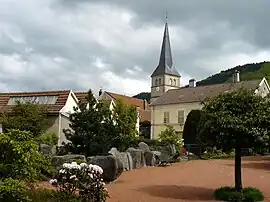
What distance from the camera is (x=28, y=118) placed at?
30.4 metres

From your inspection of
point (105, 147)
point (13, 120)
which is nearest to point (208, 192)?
point (105, 147)

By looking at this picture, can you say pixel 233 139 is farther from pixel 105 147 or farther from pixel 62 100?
pixel 62 100

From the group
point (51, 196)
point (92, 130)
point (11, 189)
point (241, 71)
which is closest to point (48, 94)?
point (92, 130)

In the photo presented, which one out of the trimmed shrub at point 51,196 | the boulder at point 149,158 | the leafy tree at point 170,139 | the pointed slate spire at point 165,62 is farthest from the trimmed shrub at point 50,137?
the pointed slate spire at point 165,62

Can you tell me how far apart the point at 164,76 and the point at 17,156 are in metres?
93.7

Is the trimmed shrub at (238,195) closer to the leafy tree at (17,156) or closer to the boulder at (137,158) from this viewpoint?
the leafy tree at (17,156)

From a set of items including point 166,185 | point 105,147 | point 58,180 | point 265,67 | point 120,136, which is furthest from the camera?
point 265,67

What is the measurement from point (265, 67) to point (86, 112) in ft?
210

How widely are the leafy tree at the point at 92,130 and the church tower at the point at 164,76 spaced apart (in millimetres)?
77349

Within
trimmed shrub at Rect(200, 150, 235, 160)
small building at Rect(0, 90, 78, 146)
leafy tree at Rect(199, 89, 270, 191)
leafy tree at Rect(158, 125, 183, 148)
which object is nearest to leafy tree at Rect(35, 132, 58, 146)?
small building at Rect(0, 90, 78, 146)

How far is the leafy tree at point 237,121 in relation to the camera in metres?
12.0

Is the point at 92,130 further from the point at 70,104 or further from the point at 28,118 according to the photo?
the point at 70,104

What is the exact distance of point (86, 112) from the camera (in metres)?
20.1

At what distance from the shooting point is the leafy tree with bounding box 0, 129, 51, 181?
748 centimetres
